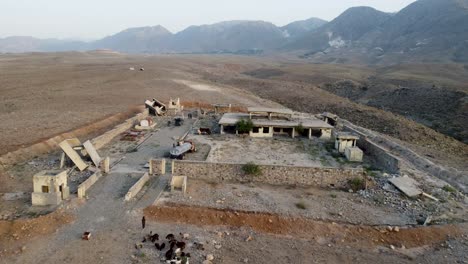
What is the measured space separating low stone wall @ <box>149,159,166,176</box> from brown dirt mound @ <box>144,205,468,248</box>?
4.12m

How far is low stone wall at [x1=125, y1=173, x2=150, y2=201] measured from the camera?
17.2 metres

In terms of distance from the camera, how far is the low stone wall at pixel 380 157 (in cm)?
2173

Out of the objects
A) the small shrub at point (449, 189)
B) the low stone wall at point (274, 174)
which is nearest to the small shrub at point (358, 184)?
the low stone wall at point (274, 174)

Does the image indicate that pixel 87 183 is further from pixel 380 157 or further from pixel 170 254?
pixel 380 157

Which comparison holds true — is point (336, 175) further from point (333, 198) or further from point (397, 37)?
point (397, 37)

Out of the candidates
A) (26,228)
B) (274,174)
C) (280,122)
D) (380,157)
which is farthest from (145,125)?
(380,157)

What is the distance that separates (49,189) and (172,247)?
645cm

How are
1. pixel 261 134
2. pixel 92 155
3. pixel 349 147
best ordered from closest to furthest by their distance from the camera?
pixel 92 155, pixel 349 147, pixel 261 134

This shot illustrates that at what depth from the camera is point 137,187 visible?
711 inches

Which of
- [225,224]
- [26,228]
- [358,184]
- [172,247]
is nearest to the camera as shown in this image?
[172,247]

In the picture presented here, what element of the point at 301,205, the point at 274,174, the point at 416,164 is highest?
the point at 274,174

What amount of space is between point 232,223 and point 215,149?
29.8 feet

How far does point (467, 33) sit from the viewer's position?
404 feet

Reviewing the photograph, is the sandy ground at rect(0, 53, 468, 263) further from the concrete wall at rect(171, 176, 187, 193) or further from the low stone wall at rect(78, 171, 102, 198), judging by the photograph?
the concrete wall at rect(171, 176, 187, 193)
